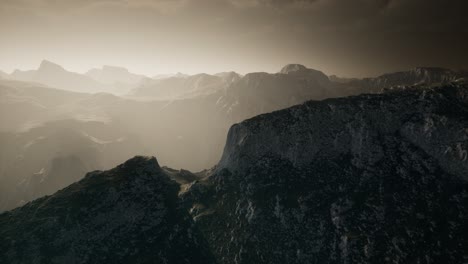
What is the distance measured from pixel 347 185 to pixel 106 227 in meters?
71.8

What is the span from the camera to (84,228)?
78000 mm

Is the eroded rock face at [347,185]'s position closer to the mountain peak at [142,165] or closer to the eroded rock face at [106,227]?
the eroded rock face at [106,227]

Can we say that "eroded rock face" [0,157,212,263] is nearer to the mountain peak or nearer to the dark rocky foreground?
the dark rocky foreground

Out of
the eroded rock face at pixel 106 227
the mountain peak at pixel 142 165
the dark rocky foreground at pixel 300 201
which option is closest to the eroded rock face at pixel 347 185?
the dark rocky foreground at pixel 300 201

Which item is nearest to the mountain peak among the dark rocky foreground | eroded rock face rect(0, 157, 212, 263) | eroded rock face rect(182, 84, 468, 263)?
the dark rocky foreground

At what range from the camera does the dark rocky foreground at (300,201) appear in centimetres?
6900

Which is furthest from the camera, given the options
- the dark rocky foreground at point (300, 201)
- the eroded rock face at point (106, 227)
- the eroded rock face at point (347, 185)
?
the eroded rock face at point (106, 227)

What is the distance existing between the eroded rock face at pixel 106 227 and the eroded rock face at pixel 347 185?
8858 mm

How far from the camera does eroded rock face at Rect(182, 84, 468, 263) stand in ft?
219

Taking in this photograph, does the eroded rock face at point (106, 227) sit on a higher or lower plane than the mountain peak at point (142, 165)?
lower

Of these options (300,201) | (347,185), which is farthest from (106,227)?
(347,185)

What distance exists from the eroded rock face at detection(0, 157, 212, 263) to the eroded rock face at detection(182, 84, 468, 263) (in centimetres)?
886

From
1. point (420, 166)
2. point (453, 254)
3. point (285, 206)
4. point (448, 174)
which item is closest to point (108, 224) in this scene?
point (285, 206)

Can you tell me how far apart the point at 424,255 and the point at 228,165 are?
62.6m
